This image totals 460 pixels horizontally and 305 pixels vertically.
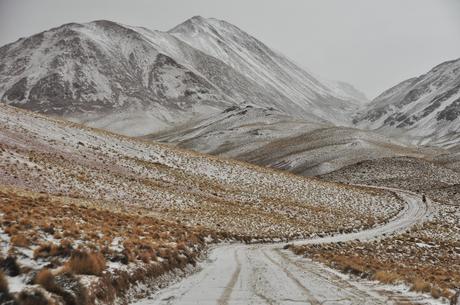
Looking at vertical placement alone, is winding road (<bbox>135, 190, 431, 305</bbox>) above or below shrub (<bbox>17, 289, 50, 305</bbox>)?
below

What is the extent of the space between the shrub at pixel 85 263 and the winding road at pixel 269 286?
1.73 m

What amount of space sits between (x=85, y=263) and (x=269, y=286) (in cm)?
668

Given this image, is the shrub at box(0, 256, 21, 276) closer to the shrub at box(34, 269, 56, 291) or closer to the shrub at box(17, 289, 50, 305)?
the shrub at box(34, 269, 56, 291)

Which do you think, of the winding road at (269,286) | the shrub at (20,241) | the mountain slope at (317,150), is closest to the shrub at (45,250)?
the shrub at (20,241)

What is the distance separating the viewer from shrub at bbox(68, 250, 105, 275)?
44.9 ft

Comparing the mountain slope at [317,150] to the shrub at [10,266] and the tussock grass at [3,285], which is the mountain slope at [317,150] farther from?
the tussock grass at [3,285]

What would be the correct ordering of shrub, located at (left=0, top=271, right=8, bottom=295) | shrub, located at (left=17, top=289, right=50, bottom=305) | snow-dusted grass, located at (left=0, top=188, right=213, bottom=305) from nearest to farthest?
shrub, located at (left=17, top=289, right=50, bottom=305) < shrub, located at (left=0, top=271, right=8, bottom=295) < snow-dusted grass, located at (left=0, top=188, right=213, bottom=305)

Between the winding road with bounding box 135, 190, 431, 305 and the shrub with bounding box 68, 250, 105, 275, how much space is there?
1730 mm

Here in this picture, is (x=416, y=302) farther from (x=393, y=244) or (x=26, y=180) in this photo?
(x=26, y=180)

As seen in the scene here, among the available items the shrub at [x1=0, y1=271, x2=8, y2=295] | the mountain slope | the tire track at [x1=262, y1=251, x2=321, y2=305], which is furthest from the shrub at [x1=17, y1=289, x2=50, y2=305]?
the mountain slope

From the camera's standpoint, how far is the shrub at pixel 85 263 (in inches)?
539

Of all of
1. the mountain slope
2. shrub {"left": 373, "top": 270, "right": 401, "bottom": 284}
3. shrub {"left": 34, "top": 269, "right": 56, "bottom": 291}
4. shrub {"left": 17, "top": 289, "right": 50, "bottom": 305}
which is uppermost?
the mountain slope

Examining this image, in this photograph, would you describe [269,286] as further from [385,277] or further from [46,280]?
[46,280]

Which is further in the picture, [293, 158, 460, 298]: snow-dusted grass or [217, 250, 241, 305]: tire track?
[293, 158, 460, 298]: snow-dusted grass
